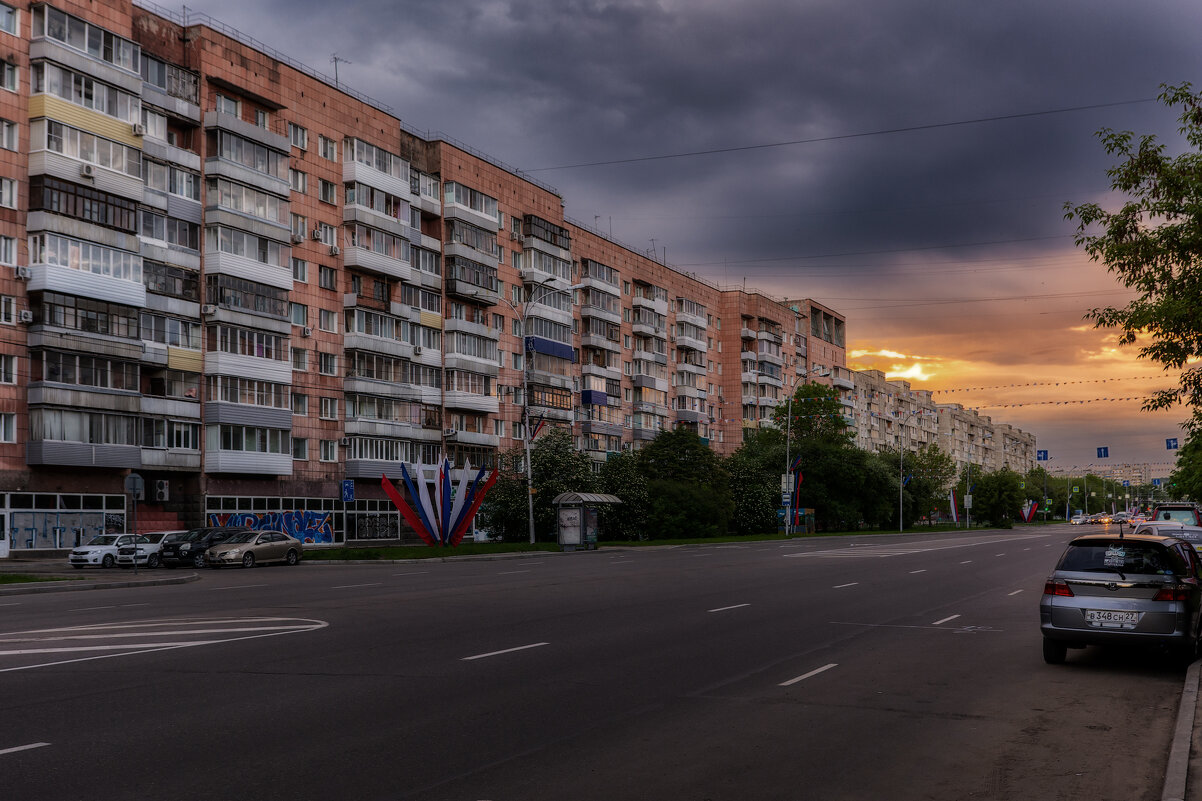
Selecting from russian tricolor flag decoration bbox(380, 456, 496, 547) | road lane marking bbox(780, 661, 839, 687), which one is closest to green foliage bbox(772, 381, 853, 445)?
russian tricolor flag decoration bbox(380, 456, 496, 547)

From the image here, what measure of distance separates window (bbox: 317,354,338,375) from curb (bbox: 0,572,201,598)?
105 ft

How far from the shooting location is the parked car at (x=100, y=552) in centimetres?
3862

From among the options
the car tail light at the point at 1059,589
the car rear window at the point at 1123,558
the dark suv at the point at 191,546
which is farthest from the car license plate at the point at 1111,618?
the dark suv at the point at 191,546

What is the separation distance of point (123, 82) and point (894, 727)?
1931 inches

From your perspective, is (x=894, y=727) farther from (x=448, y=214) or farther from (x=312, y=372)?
(x=448, y=214)

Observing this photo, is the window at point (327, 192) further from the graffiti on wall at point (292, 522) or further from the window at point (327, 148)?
the graffiti on wall at point (292, 522)

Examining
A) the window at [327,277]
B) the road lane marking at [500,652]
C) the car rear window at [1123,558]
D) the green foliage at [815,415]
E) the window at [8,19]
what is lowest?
the road lane marking at [500,652]

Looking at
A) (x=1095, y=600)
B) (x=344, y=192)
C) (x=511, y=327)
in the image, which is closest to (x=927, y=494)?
(x=511, y=327)

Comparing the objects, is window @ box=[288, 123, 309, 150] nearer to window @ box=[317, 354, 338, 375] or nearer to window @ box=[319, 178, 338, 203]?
window @ box=[319, 178, 338, 203]

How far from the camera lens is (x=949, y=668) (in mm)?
12758

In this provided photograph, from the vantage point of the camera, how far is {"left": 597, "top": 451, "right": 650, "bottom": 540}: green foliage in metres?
65.1

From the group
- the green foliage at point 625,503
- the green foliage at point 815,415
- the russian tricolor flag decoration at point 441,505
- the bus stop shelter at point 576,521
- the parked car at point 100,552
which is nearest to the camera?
the parked car at point 100,552

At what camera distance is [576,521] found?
50594mm

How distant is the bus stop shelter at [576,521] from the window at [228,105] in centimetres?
2637
